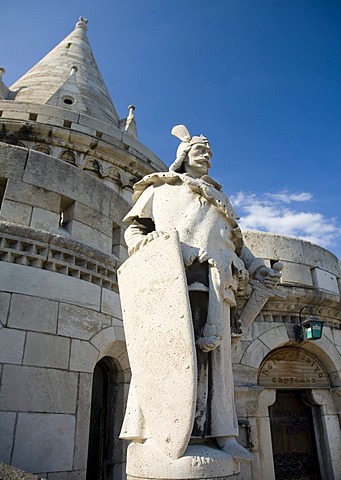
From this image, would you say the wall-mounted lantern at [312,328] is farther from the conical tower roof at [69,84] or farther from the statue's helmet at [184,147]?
the conical tower roof at [69,84]

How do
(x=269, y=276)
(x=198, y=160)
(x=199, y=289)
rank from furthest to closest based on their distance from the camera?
(x=198, y=160), (x=269, y=276), (x=199, y=289)

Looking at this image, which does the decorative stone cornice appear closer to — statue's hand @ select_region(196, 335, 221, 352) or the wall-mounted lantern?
statue's hand @ select_region(196, 335, 221, 352)

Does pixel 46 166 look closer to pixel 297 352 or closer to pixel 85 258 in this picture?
pixel 85 258

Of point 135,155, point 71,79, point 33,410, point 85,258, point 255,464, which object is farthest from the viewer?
point 71,79

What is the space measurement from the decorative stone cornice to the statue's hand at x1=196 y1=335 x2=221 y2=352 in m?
2.51

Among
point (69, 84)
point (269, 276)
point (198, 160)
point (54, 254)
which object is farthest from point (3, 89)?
point (269, 276)

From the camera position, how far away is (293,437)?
594cm

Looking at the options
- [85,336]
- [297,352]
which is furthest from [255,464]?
[85,336]

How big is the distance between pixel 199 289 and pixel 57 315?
2.23 metres

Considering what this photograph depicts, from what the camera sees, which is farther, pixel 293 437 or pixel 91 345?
pixel 293 437

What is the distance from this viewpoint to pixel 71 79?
12.4m

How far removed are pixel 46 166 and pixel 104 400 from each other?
2.99 metres

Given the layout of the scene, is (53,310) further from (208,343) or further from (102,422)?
(208,343)

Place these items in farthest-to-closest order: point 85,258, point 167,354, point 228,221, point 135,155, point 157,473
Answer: point 135,155 < point 85,258 < point 228,221 < point 167,354 < point 157,473
